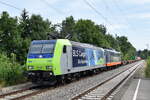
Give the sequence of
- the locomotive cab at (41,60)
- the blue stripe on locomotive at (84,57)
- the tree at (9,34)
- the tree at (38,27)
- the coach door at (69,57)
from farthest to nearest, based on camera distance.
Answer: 1. the tree at (38,27)
2. the tree at (9,34)
3. the blue stripe on locomotive at (84,57)
4. the coach door at (69,57)
5. the locomotive cab at (41,60)

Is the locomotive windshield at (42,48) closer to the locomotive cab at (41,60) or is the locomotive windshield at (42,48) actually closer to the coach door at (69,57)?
the locomotive cab at (41,60)

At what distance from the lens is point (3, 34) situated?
57562 millimetres

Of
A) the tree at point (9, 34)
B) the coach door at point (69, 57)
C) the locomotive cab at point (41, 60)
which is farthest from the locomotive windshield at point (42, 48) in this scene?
the tree at point (9, 34)

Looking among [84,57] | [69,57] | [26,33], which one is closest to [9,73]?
[69,57]

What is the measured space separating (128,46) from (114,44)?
156 ft

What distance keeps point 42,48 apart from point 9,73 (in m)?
2.97

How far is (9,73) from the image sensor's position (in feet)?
64.2

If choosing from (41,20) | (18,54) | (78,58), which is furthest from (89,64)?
(41,20)

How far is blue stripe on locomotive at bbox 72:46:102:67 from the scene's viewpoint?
70.6 ft

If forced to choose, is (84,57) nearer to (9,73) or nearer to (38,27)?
(9,73)

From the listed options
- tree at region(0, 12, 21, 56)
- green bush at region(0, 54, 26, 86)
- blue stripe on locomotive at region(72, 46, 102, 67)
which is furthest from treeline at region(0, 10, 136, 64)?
green bush at region(0, 54, 26, 86)

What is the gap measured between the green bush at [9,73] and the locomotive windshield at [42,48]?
221 cm

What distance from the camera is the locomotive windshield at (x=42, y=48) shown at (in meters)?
18.5

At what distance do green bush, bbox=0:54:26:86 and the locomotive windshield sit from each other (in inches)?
87.0
